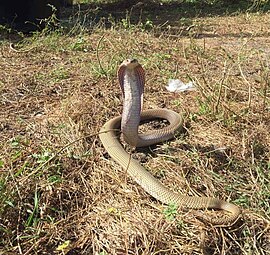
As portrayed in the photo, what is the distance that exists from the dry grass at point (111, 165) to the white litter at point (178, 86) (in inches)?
4.0

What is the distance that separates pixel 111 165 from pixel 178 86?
1.38m

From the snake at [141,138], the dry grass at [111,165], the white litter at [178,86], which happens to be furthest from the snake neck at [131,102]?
the white litter at [178,86]

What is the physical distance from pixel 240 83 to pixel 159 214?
197 centimetres

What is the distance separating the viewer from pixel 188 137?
3.01 m

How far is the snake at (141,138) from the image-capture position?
2.30 meters

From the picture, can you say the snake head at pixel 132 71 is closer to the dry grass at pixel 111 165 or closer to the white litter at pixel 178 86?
the dry grass at pixel 111 165

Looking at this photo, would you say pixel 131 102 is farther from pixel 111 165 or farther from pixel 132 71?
pixel 111 165

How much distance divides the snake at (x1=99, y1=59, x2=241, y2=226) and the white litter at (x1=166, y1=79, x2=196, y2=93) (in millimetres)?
535

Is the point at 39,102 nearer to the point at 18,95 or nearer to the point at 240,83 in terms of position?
the point at 18,95

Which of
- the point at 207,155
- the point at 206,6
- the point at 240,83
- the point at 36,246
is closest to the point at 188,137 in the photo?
the point at 207,155

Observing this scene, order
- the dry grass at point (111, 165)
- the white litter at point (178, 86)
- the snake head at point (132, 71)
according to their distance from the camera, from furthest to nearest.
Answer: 1. the white litter at point (178, 86)
2. the snake head at point (132, 71)
3. the dry grass at point (111, 165)

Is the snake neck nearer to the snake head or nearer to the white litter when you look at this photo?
the snake head

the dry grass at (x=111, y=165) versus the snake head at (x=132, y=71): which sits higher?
the snake head at (x=132, y=71)

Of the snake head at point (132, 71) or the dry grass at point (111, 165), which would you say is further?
the snake head at point (132, 71)
